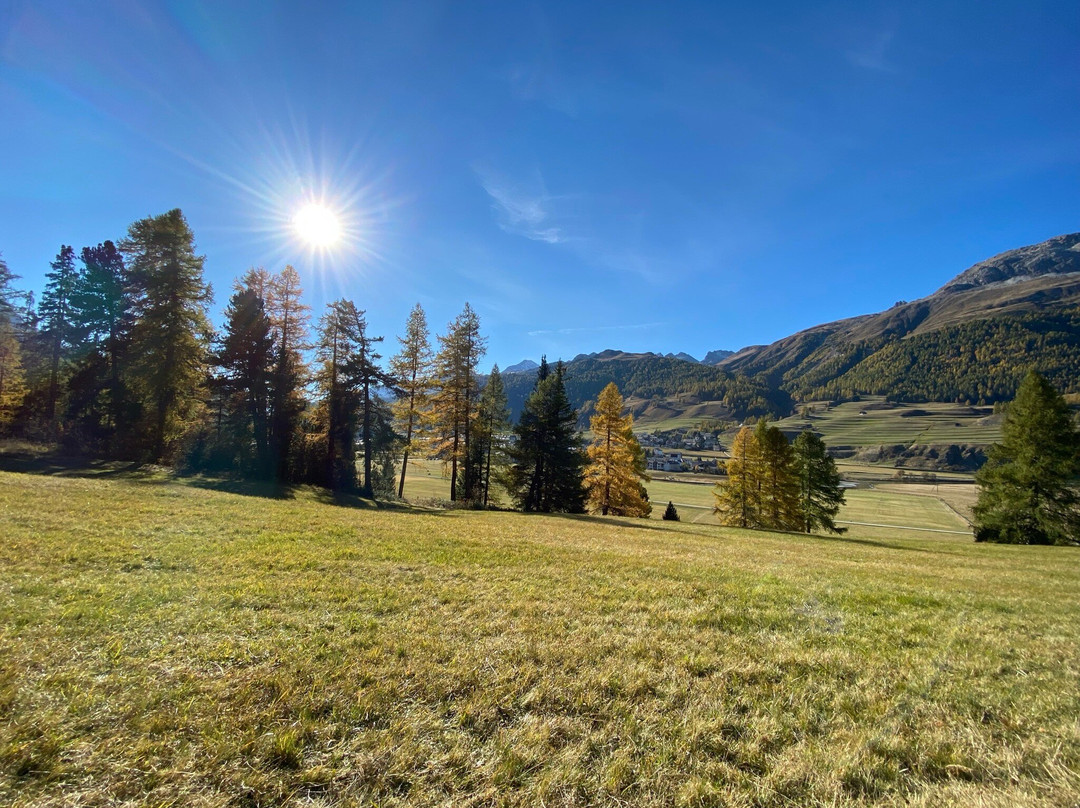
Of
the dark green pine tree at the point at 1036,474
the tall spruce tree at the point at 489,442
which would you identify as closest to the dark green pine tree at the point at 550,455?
the tall spruce tree at the point at 489,442

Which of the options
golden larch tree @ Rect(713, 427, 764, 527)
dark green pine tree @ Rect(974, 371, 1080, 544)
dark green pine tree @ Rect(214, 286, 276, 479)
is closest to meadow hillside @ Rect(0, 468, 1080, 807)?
dark green pine tree @ Rect(214, 286, 276, 479)

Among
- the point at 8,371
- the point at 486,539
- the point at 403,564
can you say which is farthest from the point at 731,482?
the point at 8,371

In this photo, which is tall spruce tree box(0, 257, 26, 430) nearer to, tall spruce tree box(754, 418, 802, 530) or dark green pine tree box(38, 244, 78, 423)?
dark green pine tree box(38, 244, 78, 423)

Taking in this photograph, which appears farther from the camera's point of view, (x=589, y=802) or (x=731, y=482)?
(x=731, y=482)

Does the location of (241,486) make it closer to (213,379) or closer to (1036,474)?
(213,379)

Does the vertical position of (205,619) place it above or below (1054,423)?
below

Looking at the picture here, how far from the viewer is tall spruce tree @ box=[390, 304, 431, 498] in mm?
31484

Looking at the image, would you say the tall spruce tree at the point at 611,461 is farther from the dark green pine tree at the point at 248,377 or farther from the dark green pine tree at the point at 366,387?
the dark green pine tree at the point at 248,377

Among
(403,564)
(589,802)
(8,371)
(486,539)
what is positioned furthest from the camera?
(8,371)

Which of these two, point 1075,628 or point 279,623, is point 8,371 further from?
point 1075,628

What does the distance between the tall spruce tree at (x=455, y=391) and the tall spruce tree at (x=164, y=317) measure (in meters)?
15.2

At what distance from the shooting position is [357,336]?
29234 mm

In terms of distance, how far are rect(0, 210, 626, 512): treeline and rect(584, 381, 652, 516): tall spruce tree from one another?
9.41 meters

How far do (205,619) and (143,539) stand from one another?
19.2 feet
